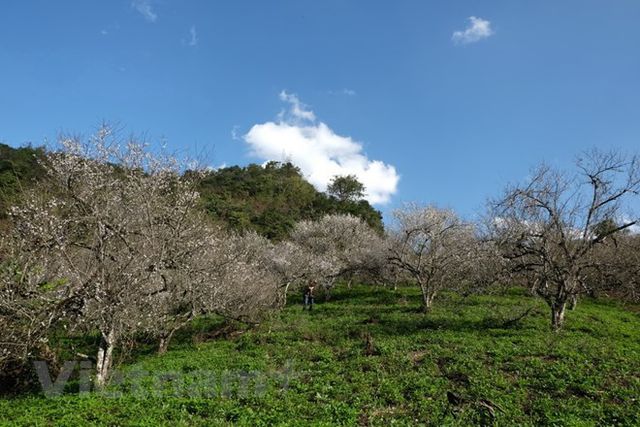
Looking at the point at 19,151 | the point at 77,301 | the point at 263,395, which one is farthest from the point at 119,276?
the point at 19,151

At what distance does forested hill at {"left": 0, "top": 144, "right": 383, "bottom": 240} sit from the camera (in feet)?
181

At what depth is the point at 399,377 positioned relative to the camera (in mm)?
12594

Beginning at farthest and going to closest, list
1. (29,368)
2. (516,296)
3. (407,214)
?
(407,214), (516,296), (29,368)

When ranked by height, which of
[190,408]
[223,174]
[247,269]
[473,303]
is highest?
[223,174]

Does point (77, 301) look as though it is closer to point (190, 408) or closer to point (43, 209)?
point (43, 209)

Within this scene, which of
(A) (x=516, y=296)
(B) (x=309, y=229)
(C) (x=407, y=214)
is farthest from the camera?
(B) (x=309, y=229)

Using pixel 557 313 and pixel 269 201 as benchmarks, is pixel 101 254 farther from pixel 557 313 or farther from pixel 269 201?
pixel 269 201

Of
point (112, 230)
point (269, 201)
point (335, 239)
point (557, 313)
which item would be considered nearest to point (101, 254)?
point (112, 230)

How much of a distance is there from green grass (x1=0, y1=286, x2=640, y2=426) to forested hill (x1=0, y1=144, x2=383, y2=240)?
3243 centimetres

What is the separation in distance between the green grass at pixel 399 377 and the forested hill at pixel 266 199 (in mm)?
32429

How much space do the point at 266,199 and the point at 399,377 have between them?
63.8m

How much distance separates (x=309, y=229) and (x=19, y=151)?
34.5 metres

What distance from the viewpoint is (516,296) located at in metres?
32.2

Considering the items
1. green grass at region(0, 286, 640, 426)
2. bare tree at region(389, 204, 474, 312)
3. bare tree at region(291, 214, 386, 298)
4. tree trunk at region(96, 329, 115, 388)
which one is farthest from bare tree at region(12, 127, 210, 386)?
bare tree at region(291, 214, 386, 298)
